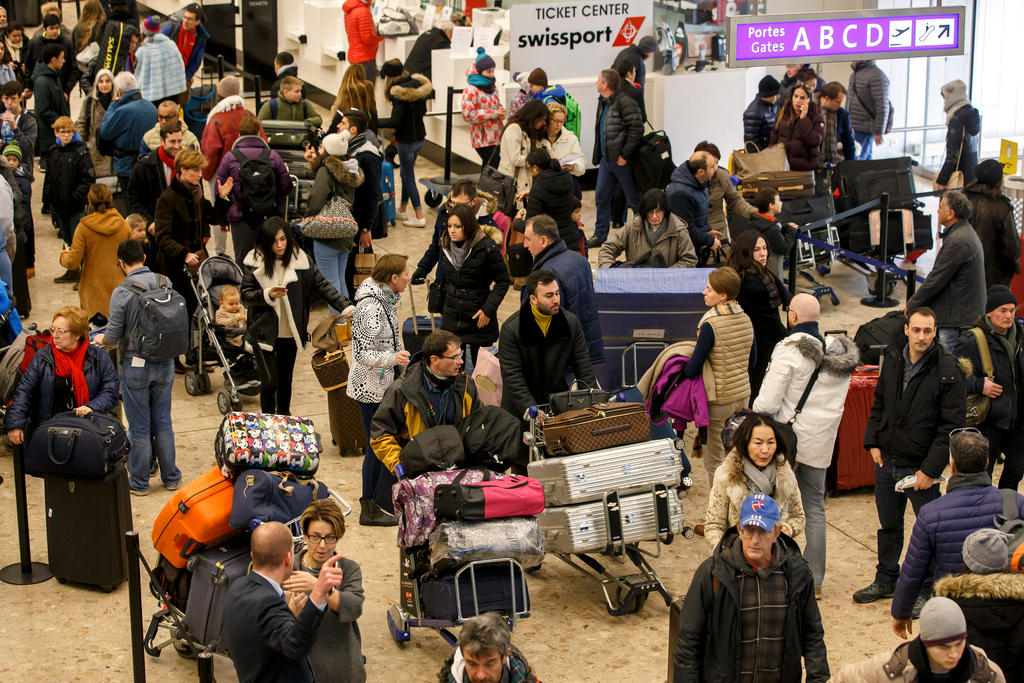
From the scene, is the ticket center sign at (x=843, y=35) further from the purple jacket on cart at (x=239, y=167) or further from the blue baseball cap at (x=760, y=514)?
the blue baseball cap at (x=760, y=514)

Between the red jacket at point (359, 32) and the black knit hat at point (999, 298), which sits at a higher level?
the red jacket at point (359, 32)

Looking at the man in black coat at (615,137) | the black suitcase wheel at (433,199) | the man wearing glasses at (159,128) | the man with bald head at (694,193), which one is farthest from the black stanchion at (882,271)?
the man wearing glasses at (159,128)

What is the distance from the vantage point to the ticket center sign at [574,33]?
15453 millimetres

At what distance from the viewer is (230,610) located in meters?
5.38

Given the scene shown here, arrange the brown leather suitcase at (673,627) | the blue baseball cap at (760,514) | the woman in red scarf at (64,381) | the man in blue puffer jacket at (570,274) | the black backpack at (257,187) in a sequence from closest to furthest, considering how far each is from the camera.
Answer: the blue baseball cap at (760,514), the brown leather suitcase at (673,627), the woman in red scarf at (64,381), the man in blue puffer jacket at (570,274), the black backpack at (257,187)

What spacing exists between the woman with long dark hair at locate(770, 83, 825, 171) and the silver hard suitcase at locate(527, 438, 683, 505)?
24.5 ft

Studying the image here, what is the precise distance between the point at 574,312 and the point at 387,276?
143 cm

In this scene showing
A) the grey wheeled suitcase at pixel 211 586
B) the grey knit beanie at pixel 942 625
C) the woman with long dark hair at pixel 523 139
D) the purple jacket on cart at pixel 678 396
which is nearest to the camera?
the grey knit beanie at pixel 942 625

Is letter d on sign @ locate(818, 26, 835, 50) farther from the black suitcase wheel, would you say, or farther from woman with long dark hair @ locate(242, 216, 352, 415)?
the black suitcase wheel

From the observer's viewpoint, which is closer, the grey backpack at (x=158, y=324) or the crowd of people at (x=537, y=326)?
the crowd of people at (x=537, y=326)

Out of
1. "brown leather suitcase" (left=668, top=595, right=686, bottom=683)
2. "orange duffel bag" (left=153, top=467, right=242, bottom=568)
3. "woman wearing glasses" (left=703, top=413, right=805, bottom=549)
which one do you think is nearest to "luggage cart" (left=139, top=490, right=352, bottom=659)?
"orange duffel bag" (left=153, top=467, right=242, bottom=568)

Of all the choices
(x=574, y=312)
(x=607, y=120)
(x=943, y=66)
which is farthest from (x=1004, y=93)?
(x=574, y=312)

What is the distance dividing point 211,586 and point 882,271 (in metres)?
8.45

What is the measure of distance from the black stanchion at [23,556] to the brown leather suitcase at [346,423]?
2.31 metres
